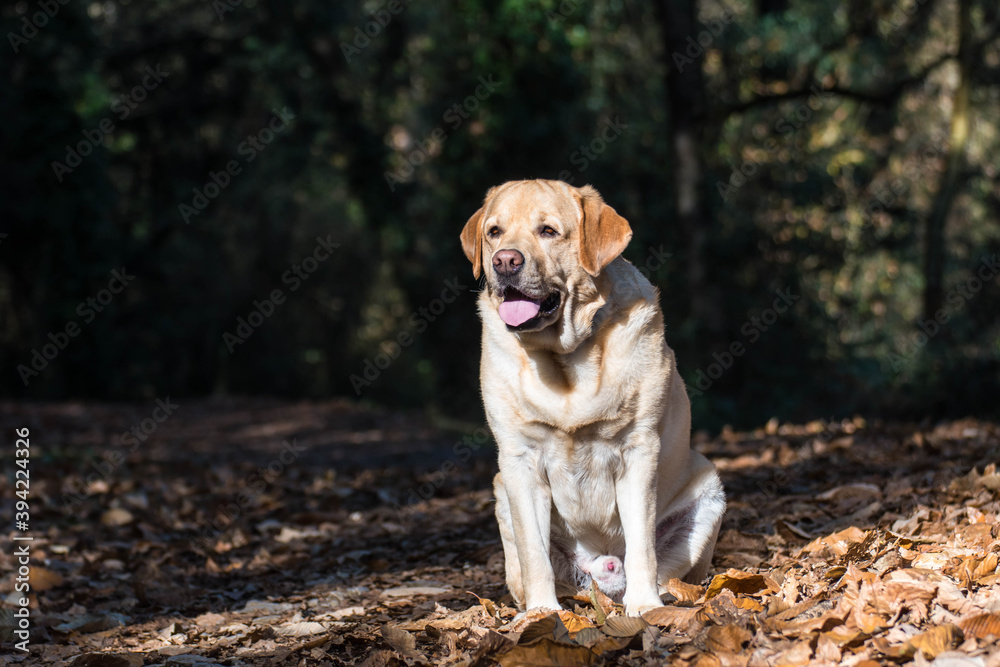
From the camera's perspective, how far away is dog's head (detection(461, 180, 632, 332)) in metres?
3.62

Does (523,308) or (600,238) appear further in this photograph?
(600,238)

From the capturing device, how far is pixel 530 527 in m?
3.72

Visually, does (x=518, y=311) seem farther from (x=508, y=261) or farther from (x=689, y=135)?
(x=689, y=135)

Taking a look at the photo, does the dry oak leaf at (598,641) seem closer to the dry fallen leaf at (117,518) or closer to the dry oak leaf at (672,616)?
the dry oak leaf at (672,616)

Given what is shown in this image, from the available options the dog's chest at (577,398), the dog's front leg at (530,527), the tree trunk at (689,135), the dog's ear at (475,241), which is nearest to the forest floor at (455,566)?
the dog's front leg at (530,527)

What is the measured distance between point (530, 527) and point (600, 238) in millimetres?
1226

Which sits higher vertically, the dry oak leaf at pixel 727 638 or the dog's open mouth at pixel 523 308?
the dog's open mouth at pixel 523 308

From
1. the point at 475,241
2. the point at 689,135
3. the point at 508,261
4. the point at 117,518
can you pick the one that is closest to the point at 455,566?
the point at 475,241

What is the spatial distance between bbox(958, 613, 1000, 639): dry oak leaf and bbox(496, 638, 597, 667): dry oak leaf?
1.16 m

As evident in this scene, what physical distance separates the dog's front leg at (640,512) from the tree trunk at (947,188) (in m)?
9.76

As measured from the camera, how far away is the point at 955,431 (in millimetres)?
7551

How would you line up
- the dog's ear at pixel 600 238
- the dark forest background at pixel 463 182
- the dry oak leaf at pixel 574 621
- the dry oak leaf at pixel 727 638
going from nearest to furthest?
the dry oak leaf at pixel 727 638, the dry oak leaf at pixel 574 621, the dog's ear at pixel 600 238, the dark forest background at pixel 463 182

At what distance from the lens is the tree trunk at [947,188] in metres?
12.1

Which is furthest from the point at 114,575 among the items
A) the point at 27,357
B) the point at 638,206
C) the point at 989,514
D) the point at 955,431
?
the point at 27,357
